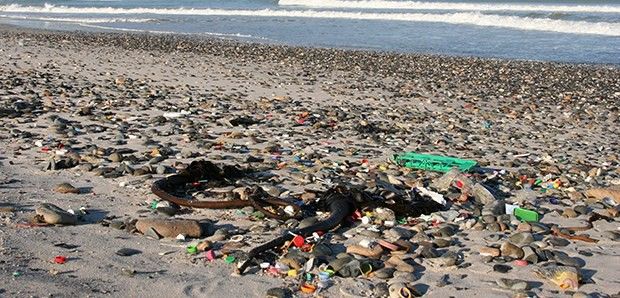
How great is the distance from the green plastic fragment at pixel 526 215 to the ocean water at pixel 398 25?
16147 mm

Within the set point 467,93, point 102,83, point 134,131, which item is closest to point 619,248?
point 134,131

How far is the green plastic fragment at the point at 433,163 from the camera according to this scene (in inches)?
255

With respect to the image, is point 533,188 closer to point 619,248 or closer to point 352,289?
point 619,248

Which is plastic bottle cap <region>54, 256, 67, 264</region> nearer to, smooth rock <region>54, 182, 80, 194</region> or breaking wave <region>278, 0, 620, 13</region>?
smooth rock <region>54, 182, 80, 194</region>

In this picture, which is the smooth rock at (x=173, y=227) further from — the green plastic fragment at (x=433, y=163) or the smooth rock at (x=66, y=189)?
the green plastic fragment at (x=433, y=163)

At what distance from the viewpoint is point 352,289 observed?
11.9ft

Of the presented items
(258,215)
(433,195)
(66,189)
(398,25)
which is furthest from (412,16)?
(258,215)

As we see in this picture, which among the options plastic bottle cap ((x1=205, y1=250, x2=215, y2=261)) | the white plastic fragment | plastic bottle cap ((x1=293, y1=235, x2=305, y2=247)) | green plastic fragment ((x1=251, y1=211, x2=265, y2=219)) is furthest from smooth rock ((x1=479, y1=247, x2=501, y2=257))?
the white plastic fragment

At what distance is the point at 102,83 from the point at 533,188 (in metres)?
8.18

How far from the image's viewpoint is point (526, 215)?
5.00 m

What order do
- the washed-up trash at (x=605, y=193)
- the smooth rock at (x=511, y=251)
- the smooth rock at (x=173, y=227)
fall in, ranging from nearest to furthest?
the smooth rock at (x=511, y=251), the smooth rock at (x=173, y=227), the washed-up trash at (x=605, y=193)

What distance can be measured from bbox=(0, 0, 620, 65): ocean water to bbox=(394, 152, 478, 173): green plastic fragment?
14640 millimetres

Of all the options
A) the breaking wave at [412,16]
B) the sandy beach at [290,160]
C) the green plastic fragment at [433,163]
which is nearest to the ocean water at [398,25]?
the breaking wave at [412,16]

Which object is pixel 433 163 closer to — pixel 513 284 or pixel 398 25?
pixel 513 284
